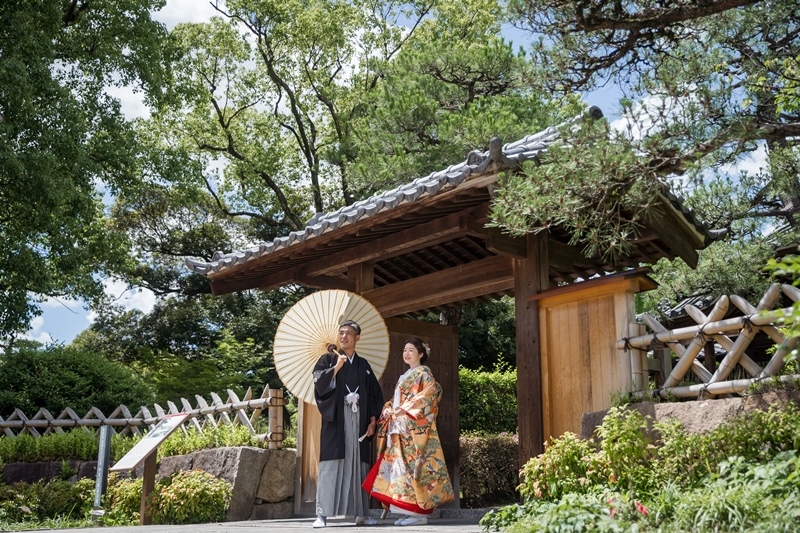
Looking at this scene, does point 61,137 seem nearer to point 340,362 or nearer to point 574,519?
point 340,362

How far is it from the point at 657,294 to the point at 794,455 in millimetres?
6811

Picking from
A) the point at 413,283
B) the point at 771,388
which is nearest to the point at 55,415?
the point at 413,283

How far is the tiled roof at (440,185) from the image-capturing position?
596 centimetres

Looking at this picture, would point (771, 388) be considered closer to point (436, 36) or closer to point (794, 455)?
point (794, 455)

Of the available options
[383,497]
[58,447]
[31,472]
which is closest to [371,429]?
[383,497]

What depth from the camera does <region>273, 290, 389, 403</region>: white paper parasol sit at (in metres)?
7.71

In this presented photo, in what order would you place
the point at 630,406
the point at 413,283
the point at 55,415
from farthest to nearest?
1. the point at 55,415
2. the point at 413,283
3. the point at 630,406

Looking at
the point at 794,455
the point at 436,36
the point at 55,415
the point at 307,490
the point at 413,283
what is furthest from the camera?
the point at 436,36

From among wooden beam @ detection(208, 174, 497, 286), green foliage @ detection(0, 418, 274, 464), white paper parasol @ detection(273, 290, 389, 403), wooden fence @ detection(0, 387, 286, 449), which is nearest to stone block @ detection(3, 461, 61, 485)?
green foliage @ detection(0, 418, 274, 464)

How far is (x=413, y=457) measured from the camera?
6.87 metres

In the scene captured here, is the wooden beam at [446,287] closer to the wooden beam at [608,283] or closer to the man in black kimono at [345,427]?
the wooden beam at [608,283]

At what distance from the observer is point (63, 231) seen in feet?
48.3

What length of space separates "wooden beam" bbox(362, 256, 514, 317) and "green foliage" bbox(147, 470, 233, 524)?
109 inches

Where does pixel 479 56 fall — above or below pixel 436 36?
below
